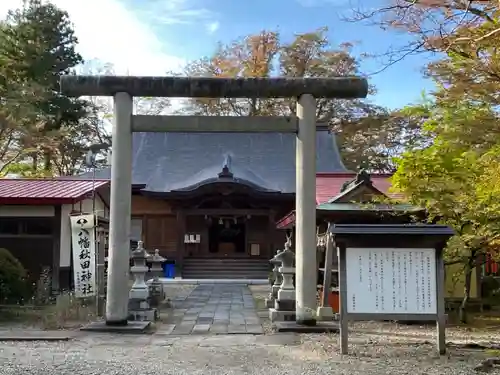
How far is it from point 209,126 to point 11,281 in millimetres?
5722

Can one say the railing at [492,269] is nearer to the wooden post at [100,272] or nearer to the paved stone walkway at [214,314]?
the paved stone walkway at [214,314]

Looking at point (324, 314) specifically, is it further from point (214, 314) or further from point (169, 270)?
point (169, 270)

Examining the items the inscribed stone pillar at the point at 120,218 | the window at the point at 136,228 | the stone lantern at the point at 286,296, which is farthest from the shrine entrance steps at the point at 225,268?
the inscribed stone pillar at the point at 120,218

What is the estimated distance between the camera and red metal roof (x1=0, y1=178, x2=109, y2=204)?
1351 centimetres

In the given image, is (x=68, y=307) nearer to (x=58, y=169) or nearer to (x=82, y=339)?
(x=82, y=339)

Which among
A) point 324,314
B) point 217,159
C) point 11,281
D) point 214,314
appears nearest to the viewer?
point 324,314

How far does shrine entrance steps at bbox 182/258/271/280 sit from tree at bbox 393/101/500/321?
13.0m

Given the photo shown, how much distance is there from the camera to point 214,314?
36.6ft

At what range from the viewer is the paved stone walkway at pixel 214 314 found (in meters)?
9.03

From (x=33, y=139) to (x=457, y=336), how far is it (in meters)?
18.7

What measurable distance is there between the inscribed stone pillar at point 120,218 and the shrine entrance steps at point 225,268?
43.1ft

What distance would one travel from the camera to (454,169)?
8883mm

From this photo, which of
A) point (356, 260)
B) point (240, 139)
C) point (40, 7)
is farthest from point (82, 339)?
point (40, 7)

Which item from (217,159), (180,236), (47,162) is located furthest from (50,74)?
(180,236)
